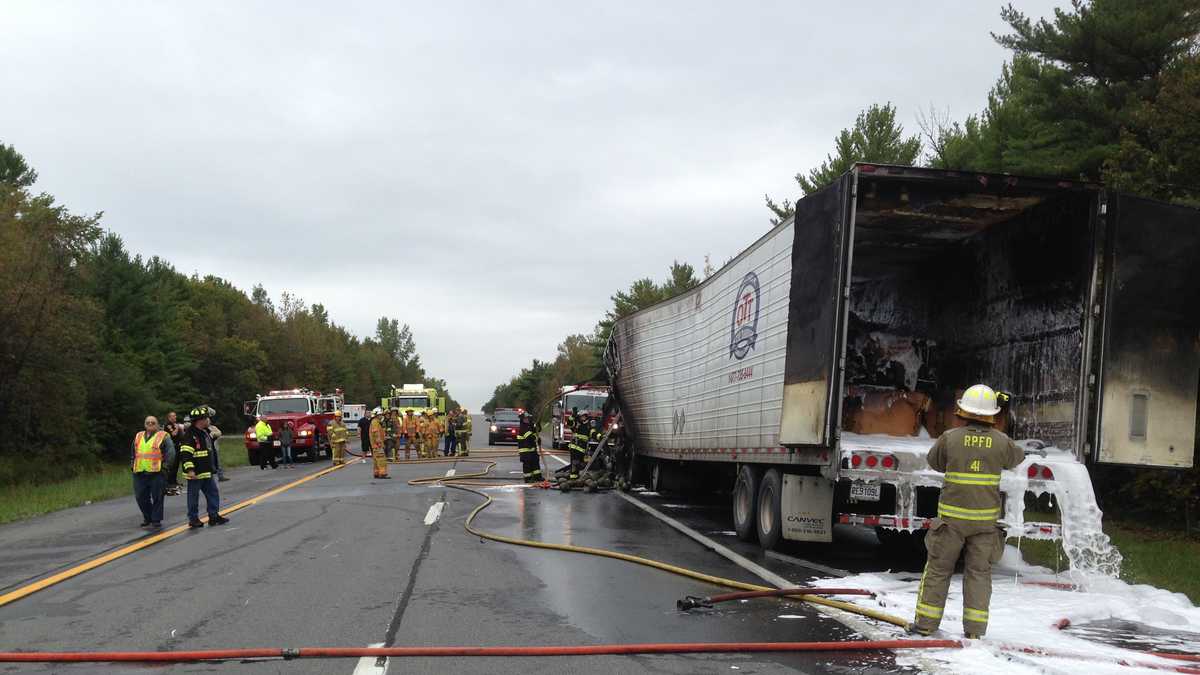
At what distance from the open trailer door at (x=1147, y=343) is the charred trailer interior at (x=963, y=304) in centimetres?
32

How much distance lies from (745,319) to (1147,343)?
4.68 m

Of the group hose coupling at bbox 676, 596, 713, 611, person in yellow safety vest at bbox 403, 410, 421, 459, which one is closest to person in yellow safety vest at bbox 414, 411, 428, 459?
person in yellow safety vest at bbox 403, 410, 421, 459

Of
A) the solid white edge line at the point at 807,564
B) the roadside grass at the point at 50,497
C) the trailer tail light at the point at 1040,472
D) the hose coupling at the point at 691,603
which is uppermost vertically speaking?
the trailer tail light at the point at 1040,472

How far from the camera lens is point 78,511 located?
16.9m

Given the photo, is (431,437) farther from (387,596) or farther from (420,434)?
(387,596)

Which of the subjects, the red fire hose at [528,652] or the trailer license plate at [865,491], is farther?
the trailer license plate at [865,491]

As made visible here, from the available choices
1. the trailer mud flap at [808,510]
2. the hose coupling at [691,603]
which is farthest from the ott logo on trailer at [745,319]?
the hose coupling at [691,603]

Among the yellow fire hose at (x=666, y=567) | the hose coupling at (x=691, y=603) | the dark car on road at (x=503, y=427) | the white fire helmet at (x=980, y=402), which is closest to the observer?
the white fire helmet at (x=980, y=402)

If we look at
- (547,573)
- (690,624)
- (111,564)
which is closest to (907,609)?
(690,624)

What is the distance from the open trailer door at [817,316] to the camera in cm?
959

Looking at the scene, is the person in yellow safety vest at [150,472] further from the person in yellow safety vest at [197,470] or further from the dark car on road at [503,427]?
the dark car on road at [503,427]

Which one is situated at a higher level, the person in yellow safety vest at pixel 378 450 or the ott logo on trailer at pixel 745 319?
the ott logo on trailer at pixel 745 319

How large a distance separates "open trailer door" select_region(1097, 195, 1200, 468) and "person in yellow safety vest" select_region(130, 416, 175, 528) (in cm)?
1149

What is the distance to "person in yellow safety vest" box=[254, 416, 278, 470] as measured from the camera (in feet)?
98.8
